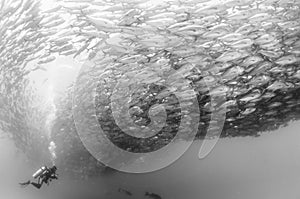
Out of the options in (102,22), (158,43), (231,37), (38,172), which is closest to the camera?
(102,22)

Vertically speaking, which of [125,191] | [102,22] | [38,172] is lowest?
[125,191]

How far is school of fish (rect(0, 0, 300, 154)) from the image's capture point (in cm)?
694

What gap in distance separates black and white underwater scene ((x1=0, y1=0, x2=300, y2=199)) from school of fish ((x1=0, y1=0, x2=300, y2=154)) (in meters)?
0.03

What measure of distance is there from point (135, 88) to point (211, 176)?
16.4 m

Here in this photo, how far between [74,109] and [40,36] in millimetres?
4511

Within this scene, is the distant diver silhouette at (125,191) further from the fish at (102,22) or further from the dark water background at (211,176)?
the fish at (102,22)

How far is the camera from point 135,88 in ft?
34.1

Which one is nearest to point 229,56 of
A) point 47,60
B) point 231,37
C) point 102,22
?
point 231,37

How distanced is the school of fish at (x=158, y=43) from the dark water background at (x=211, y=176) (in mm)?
7553

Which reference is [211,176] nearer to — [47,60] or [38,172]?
[38,172]

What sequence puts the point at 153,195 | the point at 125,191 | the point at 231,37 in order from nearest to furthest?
the point at 231,37 < the point at 125,191 < the point at 153,195

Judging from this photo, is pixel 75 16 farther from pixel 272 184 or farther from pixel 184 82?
pixel 272 184

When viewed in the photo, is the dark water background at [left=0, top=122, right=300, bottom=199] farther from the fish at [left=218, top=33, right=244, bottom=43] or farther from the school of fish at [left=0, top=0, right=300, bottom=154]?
the fish at [left=218, top=33, right=244, bottom=43]

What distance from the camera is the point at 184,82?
10.0 meters
